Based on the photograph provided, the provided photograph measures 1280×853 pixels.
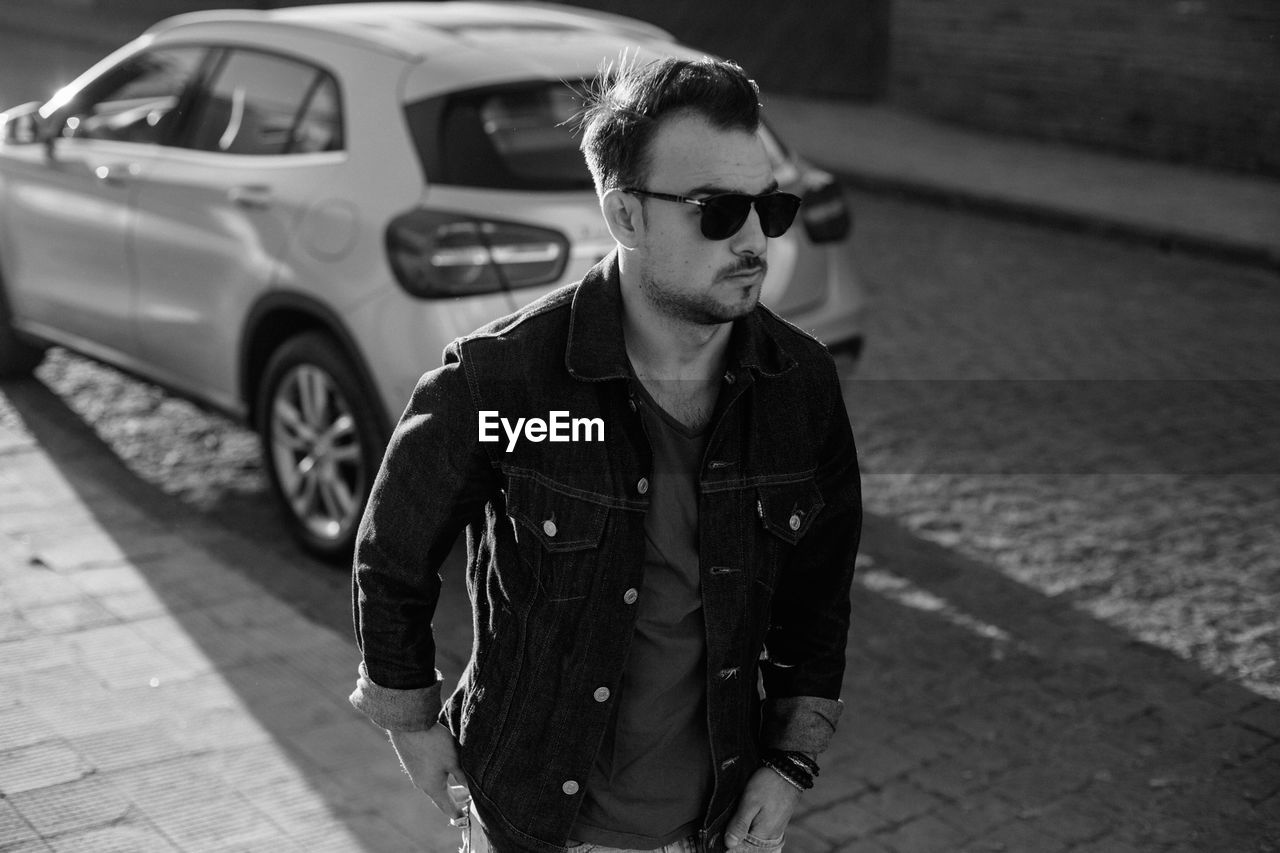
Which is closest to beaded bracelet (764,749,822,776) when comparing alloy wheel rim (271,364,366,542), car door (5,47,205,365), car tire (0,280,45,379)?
alloy wheel rim (271,364,366,542)

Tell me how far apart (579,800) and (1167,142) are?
1336cm

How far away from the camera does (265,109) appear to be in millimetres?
5637

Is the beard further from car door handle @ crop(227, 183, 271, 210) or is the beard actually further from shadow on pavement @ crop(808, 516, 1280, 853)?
car door handle @ crop(227, 183, 271, 210)

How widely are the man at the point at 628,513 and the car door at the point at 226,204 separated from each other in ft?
10.5

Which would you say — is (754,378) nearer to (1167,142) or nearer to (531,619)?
(531,619)

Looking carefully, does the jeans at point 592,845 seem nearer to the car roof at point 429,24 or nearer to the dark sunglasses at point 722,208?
the dark sunglasses at point 722,208

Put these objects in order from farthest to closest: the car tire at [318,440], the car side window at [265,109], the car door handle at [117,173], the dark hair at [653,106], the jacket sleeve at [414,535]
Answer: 1. the car door handle at [117,173]
2. the car side window at [265,109]
3. the car tire at [318,440]
4. the jacket sleeve at [414,535]
5. the dark hair at [653,106]

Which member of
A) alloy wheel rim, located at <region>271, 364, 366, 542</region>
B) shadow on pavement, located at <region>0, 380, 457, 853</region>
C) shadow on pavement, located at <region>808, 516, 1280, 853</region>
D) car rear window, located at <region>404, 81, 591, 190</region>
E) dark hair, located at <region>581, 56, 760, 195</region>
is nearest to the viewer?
dark hair, located at <region>581, 56, 760, 195</region>

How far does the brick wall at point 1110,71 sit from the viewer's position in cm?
1341

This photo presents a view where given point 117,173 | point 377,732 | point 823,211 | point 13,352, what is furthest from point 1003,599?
point 13,352

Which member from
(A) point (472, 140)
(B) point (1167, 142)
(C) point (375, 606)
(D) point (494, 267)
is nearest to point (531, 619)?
(C) point (375, 606)

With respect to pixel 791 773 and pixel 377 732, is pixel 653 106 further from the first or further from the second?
pixel 377 732

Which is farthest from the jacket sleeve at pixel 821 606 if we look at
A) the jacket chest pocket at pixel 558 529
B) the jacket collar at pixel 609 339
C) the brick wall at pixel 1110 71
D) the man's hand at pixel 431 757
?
the brick wall at pixel 1110 71

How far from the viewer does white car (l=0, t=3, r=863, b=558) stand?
496 cm
